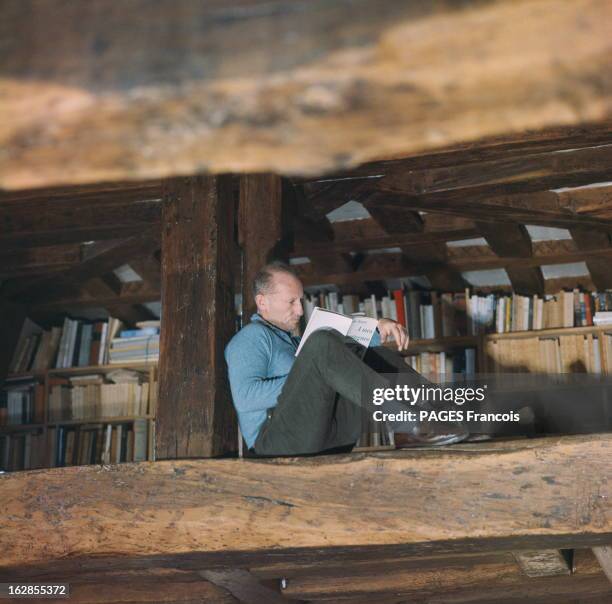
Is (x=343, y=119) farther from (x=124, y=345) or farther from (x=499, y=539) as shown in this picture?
(x=124, y=345)

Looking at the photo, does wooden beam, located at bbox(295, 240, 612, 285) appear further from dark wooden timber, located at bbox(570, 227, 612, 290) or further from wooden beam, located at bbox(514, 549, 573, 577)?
wooden beam, located at bbox(514, 549, 573, 577)

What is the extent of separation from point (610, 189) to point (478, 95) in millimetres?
4042

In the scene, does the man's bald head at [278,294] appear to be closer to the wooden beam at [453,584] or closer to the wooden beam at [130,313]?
the wooden beam at [453,584]

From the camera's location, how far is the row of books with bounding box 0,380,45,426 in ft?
19.3

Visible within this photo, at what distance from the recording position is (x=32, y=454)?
587cm

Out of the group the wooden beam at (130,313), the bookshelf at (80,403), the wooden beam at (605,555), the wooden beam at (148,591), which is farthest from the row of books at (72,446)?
the wooden beam at (605,555)

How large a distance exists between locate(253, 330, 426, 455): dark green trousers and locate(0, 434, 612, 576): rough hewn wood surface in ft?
0.51

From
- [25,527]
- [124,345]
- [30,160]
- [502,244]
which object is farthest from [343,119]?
[124,345]

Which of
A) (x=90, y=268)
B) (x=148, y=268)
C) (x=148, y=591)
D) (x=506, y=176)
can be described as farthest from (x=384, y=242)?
(x=148, y=591)

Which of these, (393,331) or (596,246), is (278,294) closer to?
(393,331)

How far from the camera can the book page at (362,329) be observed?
9.87ft

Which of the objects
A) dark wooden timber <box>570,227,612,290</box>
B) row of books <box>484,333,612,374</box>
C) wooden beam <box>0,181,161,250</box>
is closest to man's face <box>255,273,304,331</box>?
wooden beam <box>0,181,161,250</box>

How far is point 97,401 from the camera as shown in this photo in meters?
5.88

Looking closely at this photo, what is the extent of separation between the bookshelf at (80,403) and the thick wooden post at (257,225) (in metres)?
2.31
